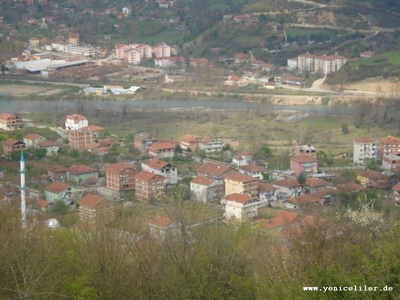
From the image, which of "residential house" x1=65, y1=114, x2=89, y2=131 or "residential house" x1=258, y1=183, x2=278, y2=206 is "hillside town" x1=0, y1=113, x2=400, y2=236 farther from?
"residential house" x1=65, y1=114, x2=89, y2=131

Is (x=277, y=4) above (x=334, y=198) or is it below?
above

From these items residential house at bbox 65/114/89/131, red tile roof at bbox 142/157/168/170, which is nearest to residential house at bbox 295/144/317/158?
red tile roof at bbox 142/157/168/170

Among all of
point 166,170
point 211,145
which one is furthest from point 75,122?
point 166,170

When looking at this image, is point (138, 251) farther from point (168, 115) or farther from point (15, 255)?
point (168, 115)

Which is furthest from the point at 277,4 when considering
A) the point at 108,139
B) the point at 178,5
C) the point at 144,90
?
the point at 108,139

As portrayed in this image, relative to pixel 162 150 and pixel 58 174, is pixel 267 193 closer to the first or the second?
pixel 162 150

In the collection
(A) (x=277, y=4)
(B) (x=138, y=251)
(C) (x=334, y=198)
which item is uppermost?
A: (A) (x=277, y=4)

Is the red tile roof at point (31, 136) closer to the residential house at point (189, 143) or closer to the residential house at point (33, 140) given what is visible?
the residential house at point (33, 140)

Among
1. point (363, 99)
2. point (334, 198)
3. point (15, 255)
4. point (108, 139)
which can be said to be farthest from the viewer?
point (363, 99)
